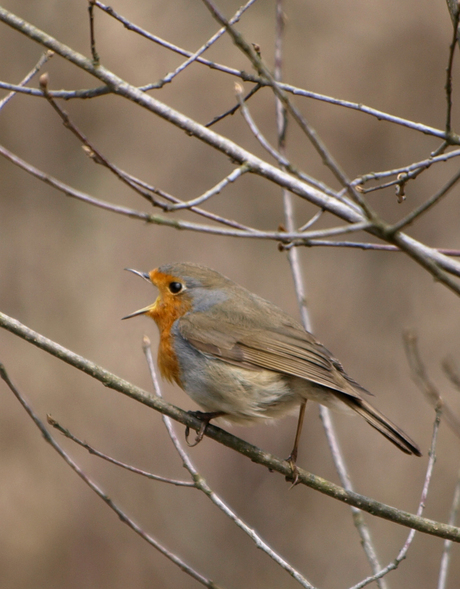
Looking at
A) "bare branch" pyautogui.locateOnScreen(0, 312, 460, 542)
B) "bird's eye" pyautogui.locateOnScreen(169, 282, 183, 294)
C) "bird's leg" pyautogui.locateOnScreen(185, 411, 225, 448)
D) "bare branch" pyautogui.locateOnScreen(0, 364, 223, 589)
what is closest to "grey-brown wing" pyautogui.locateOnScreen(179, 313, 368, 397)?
"bird's eye" pyautogui.locateOnScreen(169, 282, 183, 294)

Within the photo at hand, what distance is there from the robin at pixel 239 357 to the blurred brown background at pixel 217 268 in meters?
2.76

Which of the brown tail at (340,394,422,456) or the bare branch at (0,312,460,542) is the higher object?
the brown tail at (340,394,422,456)

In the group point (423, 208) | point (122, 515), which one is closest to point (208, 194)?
point (423, 208)

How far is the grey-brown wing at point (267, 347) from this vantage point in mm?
3516

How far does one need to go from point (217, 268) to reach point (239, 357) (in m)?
3.49

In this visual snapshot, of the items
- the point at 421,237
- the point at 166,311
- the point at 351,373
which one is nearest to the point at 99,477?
the point at 351,373

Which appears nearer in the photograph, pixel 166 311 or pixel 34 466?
pixel 166 311

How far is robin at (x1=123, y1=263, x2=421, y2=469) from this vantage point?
345 centimetres

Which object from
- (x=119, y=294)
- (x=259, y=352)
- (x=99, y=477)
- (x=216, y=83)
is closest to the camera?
(x=259, y=352)

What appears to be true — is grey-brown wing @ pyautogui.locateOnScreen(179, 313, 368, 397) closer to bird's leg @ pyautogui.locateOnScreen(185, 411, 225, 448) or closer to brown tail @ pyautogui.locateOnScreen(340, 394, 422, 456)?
brown tail @ pyautogui.locateOnScreen(340, 394, 422, 456)

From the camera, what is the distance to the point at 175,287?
12.7 ft

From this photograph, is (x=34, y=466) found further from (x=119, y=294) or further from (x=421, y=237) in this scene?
(x=421, y=237)

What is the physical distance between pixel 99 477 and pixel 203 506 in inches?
39.4

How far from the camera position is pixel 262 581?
21.9 ft
